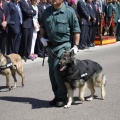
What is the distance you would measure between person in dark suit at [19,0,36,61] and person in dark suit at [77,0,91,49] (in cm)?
265

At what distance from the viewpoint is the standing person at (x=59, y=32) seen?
6035mm

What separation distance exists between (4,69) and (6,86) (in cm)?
54

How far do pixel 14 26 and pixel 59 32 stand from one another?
4666 mm

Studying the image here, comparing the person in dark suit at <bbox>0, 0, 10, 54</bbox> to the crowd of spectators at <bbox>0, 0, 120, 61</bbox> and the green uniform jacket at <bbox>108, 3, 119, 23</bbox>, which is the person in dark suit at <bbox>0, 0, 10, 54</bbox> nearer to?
the crowd of spectators at <bbox>0, 0, 120, 61</bbox>

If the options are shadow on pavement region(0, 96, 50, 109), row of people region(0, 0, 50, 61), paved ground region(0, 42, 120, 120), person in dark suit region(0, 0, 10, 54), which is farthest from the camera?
row of people region(0, 0, 50, 61)

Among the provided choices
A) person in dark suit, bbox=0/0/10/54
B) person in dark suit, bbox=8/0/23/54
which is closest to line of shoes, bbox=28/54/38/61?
person in dark suit, bbox=8/0/23/54

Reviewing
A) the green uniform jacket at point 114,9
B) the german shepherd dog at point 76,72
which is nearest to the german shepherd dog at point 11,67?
the german shepherd dog at point 76,72

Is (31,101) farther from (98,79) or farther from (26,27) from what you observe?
(26,27)

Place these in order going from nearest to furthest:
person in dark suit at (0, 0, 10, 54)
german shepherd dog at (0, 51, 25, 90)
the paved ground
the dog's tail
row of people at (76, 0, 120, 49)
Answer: the paved ground → the dog's tail → german shepherd dog at (0, 51, 25, 90) → person in dark suit at (0, 0, 10, 54) → row of people at (76, 0, 120, 49)

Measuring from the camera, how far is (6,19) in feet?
33.8

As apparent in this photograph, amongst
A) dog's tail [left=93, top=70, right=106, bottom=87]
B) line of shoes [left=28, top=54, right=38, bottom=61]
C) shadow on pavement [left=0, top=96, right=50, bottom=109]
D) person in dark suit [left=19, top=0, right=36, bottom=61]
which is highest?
person in dark suit [left=19, top=0, right=36, bottom=61]

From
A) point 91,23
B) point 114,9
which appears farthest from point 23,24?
point 114,9

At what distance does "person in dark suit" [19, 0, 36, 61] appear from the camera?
10.8 m

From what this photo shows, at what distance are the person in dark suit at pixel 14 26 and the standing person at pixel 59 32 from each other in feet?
14.3
